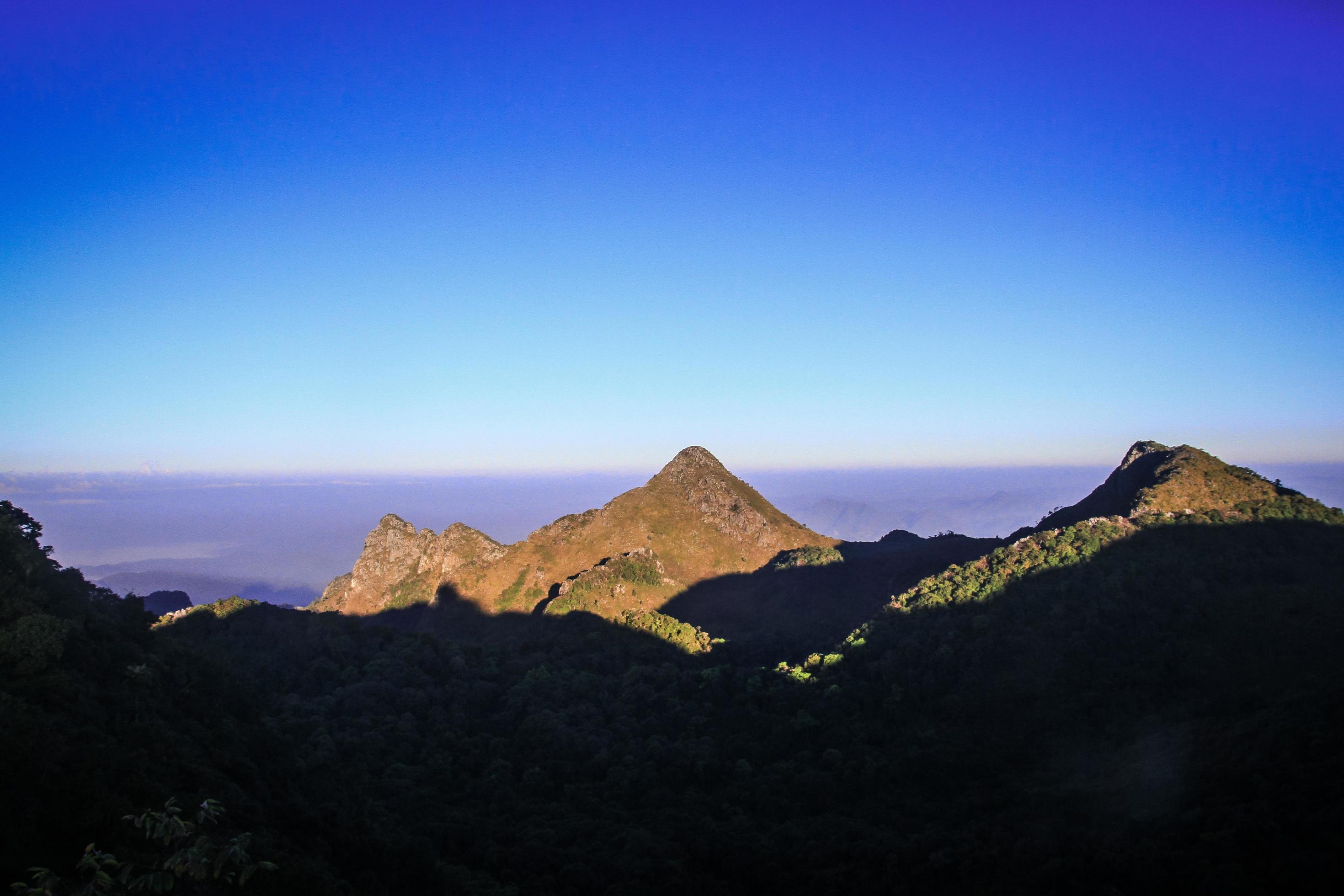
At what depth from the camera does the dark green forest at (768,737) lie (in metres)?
22.0

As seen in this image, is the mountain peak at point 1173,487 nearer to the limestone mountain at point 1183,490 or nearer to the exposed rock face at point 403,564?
the limestone mountain at point 1183,490

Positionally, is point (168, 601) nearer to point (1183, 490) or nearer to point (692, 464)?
point (692, 464)

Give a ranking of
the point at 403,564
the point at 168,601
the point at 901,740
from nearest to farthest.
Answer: the point at 901,740 < the point at 168,601 < the point at 403,564

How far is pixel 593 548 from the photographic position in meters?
84.0

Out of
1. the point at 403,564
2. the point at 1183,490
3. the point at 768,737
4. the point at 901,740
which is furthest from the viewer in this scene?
the point at 403,564

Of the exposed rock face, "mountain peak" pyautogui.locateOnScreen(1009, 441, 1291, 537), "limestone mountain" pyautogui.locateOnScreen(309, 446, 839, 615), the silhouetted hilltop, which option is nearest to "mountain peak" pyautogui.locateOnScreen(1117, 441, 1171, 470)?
"mountain peak" pyautogui.locateOnScreen(1009, 441, 1291, 537)

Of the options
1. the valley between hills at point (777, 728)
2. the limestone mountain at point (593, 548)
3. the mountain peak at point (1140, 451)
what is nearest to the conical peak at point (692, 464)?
the limestone mountain at point (593, 548)

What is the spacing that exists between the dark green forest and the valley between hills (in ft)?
0.48

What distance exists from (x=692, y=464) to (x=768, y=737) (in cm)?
5737

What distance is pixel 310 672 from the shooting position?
4788 cm

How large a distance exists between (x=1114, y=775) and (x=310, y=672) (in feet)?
149

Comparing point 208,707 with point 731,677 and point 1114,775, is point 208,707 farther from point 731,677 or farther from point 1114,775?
point 1114,775

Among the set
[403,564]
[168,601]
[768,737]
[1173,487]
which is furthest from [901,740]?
[168,601]

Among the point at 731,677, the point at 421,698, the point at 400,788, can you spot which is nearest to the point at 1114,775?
the point at 731,677
